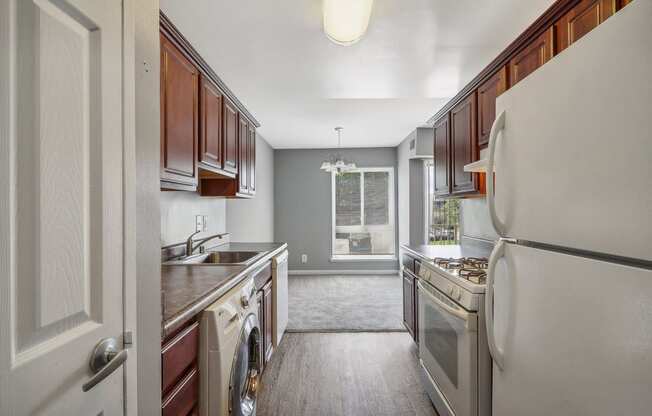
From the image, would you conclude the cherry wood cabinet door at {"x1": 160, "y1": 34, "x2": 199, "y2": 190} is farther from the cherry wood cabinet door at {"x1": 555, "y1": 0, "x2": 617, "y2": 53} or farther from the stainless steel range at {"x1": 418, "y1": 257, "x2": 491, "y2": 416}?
the cherry wood cabinet door at {"x1": 555, "y1": 0, "x2": 617, "y2": 53}

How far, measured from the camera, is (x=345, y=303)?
14.5 ft

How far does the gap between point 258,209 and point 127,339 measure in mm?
4479

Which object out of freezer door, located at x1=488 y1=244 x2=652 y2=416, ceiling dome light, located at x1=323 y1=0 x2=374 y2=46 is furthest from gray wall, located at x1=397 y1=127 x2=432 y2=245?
freezer door, located at x1=488 y1=244 x2=652 y2=416

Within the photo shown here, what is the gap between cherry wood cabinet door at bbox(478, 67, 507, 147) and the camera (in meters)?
2.04

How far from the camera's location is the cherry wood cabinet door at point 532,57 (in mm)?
1595

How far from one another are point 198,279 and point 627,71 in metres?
1.72

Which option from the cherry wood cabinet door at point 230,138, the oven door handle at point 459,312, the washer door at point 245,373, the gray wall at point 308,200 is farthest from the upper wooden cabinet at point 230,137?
the gray wall at point 308,200

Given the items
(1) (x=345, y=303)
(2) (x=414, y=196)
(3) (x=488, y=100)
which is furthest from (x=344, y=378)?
(2) (x=414, y=196)

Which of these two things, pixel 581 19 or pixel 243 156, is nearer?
pixel 581 19

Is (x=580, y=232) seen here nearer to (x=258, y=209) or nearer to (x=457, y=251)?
(x=457, y=251)

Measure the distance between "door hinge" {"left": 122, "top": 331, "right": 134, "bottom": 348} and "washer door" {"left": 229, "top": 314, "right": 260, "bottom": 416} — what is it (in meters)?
0.73

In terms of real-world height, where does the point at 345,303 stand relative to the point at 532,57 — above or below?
below

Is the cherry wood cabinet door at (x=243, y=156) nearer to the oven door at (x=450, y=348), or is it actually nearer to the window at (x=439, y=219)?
the oven door at (x=450, y=348)

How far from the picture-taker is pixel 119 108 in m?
0.76
